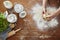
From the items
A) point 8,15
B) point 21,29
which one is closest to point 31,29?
point 21,29

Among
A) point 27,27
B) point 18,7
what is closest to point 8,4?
point 18,7

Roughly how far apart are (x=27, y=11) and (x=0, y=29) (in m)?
0.28

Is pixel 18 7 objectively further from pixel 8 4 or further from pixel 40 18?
pixel 40 18

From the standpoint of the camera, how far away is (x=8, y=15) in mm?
1508

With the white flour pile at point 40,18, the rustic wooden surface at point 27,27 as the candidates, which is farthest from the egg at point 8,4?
the white flour pile at point 40,18

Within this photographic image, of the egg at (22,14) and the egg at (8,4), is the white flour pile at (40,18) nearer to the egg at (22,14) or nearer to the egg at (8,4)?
the egg at (22,14)

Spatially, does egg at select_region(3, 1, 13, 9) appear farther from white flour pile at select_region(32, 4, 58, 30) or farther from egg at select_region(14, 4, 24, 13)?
white flour pile at select_region(32, 4, 58, 30)

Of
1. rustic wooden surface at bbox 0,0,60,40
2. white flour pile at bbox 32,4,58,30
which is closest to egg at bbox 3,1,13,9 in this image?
rustic wooden surface at bbox 0,0,60,40

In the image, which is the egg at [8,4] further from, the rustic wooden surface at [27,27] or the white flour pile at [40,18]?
the white flour pile at [40,18]

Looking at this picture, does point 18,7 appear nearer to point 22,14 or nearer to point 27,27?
point 22,14

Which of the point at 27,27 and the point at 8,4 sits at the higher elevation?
the point at 8,4

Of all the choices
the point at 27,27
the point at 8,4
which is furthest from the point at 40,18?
the point at 8,4

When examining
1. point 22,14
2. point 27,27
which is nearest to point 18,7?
point 22,14

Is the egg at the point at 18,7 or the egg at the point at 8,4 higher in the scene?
the egg at the point at 8,4
